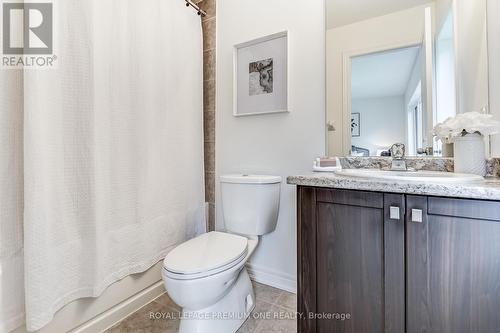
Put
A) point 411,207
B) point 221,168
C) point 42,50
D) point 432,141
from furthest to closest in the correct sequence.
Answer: point 221,168 < point 432,141 < point 42,50 < point 411,207

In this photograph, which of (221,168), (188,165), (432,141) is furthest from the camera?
(221,168)

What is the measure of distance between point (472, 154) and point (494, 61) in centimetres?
45

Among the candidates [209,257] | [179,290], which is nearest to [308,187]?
[209,257]

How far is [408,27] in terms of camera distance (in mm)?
1300

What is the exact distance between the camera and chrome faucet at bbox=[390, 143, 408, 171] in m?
1.24

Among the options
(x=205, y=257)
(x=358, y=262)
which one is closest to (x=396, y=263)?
(x=358, y=262)

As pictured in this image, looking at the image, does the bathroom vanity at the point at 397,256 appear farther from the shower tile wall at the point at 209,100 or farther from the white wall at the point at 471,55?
the shower tile wall at the point at 209,100

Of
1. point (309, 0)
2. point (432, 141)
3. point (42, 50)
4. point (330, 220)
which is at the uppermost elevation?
point (309, 0)

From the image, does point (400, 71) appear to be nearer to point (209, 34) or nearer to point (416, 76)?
point (416, 76)

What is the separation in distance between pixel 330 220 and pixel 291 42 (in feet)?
3.90

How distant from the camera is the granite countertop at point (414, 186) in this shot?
72 centimetres

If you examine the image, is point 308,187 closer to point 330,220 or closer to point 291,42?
point 330,220

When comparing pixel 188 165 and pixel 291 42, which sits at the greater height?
pixel 291 42

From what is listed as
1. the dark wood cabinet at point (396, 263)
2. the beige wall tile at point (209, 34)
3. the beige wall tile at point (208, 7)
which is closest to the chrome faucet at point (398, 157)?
the dark wood cabinet at point (396, 263)
